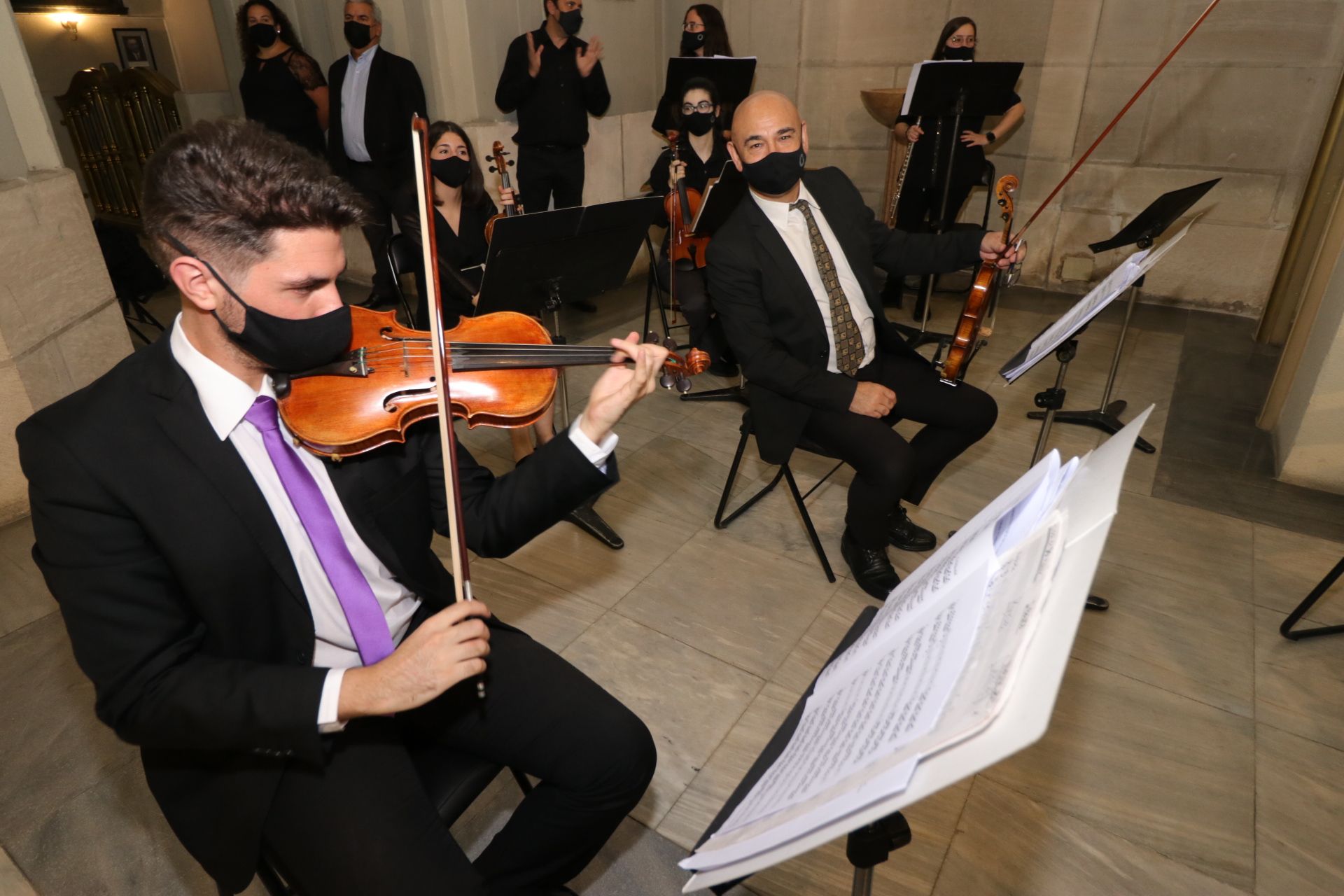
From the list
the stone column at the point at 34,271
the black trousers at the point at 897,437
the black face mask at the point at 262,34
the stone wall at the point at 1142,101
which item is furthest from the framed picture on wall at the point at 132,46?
the black trousers at the point at 897,437

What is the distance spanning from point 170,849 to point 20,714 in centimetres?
75

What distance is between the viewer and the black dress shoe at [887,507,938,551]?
2846mm

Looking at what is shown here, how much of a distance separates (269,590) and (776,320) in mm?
1795

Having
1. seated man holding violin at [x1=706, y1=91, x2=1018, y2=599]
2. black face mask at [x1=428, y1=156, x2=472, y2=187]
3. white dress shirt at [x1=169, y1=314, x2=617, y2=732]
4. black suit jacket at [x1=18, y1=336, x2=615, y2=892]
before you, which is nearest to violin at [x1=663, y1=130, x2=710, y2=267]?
black face mask at [x1=428, y1=156, x2=472, y2=187]

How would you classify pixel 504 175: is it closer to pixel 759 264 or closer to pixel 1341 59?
pixel 759 264

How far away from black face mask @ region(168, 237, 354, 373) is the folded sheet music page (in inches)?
37.9

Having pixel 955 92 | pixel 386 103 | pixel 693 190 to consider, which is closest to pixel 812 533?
pixel 693 190

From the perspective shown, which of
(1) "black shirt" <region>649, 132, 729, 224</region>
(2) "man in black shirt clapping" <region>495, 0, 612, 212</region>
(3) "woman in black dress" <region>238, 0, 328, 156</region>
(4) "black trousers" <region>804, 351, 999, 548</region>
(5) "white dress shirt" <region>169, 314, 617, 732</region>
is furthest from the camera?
(3) "woman in black dress" <region>238, 0, 328, 156</region>

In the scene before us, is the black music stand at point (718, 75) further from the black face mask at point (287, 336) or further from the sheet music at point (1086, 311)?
the black face mask at point (287, 336)

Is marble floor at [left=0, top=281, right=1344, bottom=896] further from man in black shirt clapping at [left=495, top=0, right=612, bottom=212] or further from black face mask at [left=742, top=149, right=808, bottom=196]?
man in black shirt clapping at [left=495, top=0, right=612, bottom=212]

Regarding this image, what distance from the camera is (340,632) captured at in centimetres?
142

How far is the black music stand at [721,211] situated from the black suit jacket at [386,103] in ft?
6.62

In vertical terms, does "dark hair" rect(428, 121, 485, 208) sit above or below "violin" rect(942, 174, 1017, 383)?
above

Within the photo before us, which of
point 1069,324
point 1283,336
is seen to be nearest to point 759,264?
point 1069,324
